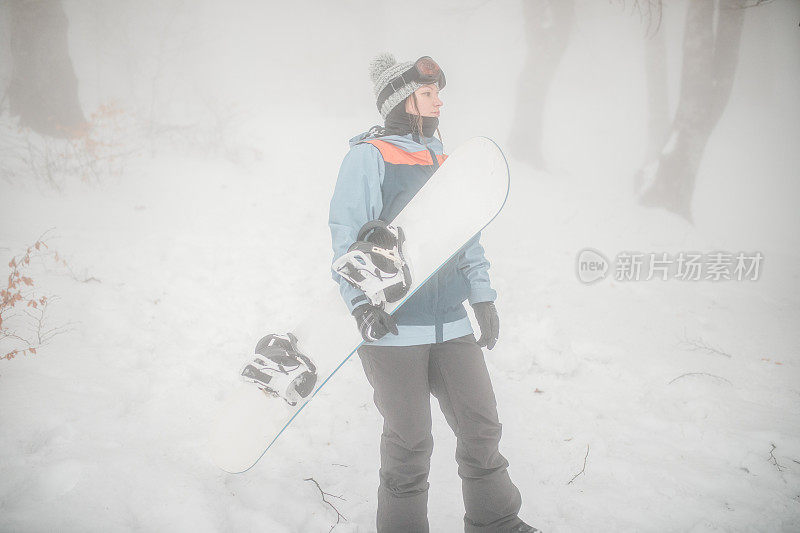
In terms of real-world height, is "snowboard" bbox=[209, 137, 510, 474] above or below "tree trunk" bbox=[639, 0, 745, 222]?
below

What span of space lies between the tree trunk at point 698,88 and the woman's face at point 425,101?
7.15 meters

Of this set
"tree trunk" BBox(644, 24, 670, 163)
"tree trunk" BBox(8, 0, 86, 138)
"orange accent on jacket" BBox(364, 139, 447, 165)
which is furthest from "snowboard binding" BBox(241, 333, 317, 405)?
"tree trunk" BBox(644, 24, 670, 163)

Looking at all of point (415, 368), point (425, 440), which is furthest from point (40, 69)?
point (425, 440)

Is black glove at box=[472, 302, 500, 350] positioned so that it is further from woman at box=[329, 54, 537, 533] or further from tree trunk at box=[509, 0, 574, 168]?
tree trunk at box=[509, 0, 574, 168]

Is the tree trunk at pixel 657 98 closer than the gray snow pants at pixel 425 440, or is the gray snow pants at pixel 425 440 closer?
the gray snow pants at pixel 425 440

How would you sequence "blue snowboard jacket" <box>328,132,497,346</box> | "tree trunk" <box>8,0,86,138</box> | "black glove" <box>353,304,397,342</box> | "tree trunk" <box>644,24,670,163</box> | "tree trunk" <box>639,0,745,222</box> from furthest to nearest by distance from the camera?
1. "tree trunk" <box>644,24,670,163</box>
2. "tree trunk" <box>639,0,745,222</box>
3. "tree trunk" <box>8,0,86,138</box>
4. "blue snowboard jacket" <box>328,132,497,346</box>
5. "black glove" <box>353,304,397,342</box>

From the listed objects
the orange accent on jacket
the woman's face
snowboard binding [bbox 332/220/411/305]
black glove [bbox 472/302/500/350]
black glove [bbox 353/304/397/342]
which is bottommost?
black glove [bbox 472/302/500/350]

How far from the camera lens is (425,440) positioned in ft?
4.76

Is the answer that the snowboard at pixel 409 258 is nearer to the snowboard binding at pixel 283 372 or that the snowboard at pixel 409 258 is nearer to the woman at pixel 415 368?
the snowboard binding at pixel 283 372

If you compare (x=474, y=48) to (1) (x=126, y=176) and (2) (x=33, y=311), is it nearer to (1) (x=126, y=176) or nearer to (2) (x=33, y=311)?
(1) (x=126, y=176)

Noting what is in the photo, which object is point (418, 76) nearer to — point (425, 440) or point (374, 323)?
point (374, 323)

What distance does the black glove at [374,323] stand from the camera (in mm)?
1376


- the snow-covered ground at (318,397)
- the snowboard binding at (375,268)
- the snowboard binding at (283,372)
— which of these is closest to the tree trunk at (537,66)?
the snow-covered ground at (318,397)

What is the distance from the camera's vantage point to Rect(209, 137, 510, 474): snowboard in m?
1.70
